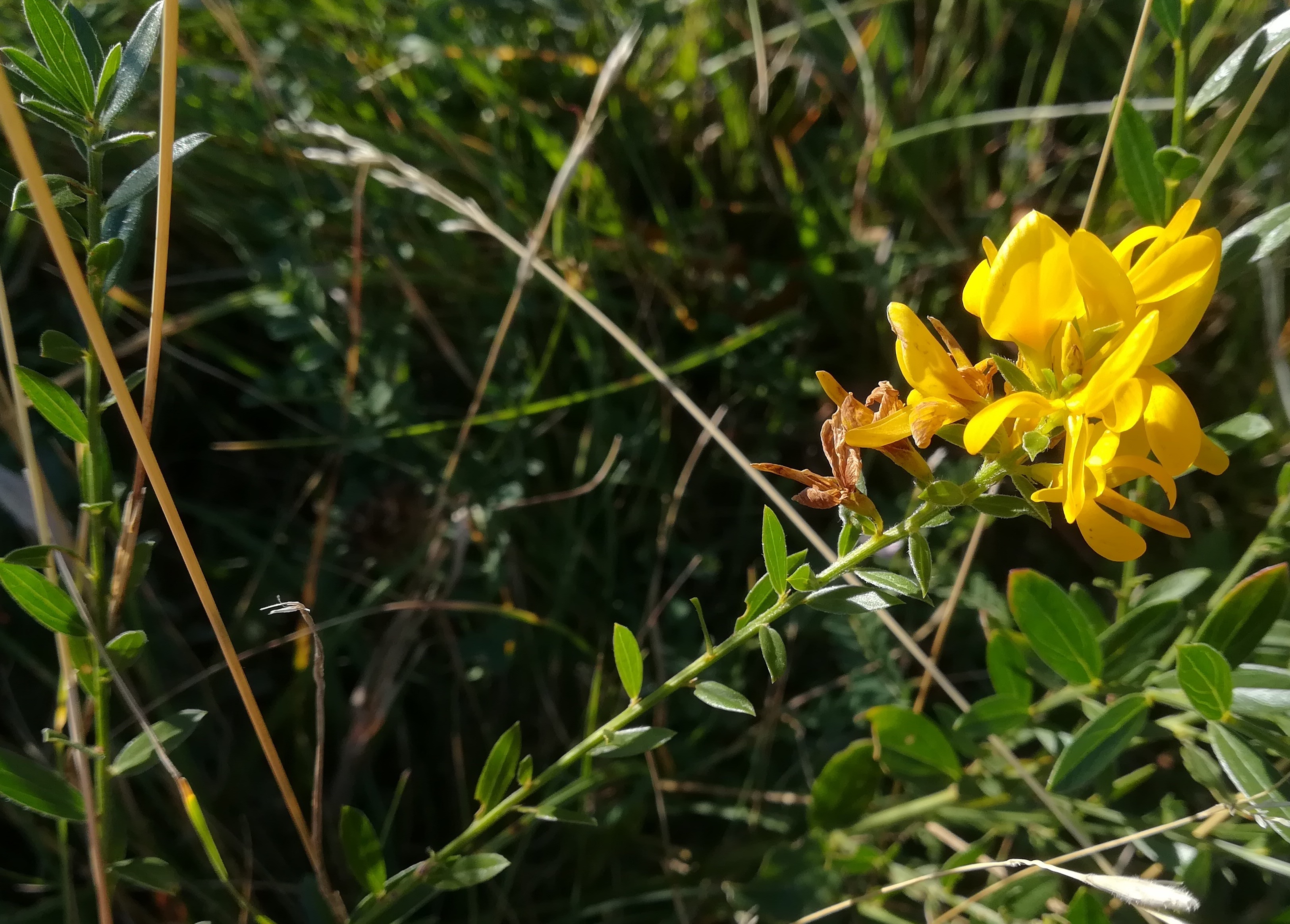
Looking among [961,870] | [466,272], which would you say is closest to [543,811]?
[961,870]

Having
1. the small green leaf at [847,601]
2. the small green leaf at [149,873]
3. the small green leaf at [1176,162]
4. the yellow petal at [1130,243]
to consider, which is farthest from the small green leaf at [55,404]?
the small green leaf at [1176,162]

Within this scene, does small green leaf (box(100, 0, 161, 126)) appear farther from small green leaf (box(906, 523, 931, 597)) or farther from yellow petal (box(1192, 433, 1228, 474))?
yellow petal (box(1192, 433, 1228, 474))

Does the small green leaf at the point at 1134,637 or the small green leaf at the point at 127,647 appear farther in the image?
the small green leaf at the point at 1134,637

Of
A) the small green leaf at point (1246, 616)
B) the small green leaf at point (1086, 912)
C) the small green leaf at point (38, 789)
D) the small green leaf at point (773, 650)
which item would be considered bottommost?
the small green leaf at point (1086, 912)

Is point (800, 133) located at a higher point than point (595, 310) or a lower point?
higher

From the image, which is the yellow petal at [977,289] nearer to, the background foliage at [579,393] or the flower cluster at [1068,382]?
the flower cluster at [1068,382]

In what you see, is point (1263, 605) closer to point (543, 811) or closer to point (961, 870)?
point (961, 870)

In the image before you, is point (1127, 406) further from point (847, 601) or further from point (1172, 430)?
point (847, 601)
